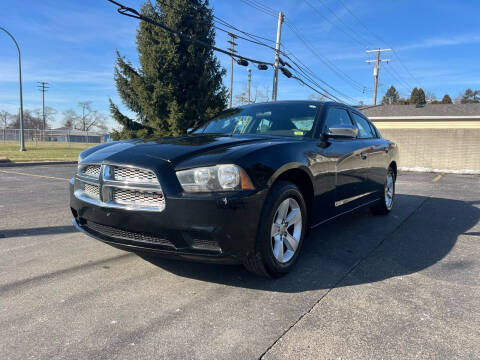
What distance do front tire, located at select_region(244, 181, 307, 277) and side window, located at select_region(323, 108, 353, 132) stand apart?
3.71ft

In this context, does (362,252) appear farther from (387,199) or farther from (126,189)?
(126,189)

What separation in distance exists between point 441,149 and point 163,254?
57.6 ft

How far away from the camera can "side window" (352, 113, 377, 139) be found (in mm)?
4859

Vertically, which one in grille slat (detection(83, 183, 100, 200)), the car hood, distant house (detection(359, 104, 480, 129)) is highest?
distant house (detection(359, 104, 480, 129))

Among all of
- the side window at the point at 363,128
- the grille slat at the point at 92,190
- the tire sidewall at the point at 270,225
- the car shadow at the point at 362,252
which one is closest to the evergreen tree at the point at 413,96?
the car shadow at the point at 362,252

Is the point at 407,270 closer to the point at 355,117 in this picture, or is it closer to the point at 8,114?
the point at 355,117

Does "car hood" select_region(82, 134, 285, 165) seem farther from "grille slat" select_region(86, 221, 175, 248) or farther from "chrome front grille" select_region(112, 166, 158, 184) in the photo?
"grille slat" select_region(86, 221, 175, 248)

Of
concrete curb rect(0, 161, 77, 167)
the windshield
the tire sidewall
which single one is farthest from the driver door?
concrete curb rect(0, 161, 77, 167)

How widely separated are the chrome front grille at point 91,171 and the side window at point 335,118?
228 centimetres

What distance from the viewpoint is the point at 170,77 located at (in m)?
17.4

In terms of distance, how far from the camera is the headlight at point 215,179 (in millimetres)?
2453

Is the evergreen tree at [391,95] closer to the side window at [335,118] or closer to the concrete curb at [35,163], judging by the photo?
the concrete curb at [35,163]

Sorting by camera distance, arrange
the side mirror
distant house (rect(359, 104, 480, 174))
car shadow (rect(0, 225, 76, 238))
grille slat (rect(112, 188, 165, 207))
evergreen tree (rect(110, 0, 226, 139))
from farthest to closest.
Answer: evergreen tree (rect(110, 0, 226, 139)) < distant house (rect(359, 104, 480, 174)) < car shadow (rect(0, 225, 76, 238)) < the side mirror < grille slat (rect(112, 188, 165, 207))

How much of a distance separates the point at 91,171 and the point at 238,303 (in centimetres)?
163
